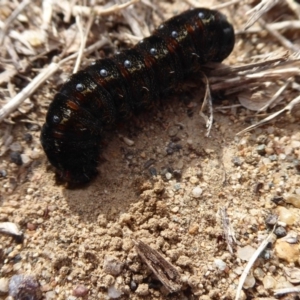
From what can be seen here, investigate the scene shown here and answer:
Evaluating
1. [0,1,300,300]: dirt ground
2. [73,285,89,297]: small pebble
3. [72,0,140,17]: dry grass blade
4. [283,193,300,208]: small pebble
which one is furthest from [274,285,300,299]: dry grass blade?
[72,0,140,17]: dry grass blade

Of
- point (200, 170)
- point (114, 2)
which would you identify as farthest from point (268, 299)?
point (114, 2)

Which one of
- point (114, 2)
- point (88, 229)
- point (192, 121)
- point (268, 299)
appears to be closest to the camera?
point (268, 299)

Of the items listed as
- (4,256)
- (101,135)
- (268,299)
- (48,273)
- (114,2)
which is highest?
(114,2)

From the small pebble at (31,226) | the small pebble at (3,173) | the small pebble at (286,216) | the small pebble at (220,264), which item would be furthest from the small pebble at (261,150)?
the small pebble at (3,173)

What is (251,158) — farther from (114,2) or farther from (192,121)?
(114,2)

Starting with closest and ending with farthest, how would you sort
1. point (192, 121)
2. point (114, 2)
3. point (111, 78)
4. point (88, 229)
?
point (88, 229) < point (111, 78) < point (192, 121) < point (114, 2)

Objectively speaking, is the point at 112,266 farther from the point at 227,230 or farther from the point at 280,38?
the point at 280,38

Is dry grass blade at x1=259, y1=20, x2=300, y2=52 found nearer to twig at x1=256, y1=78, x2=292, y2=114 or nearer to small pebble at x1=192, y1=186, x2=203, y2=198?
twig at x1=256, y1=78, x2=292, y2=114

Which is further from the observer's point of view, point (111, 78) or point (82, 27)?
point (82, 27)
